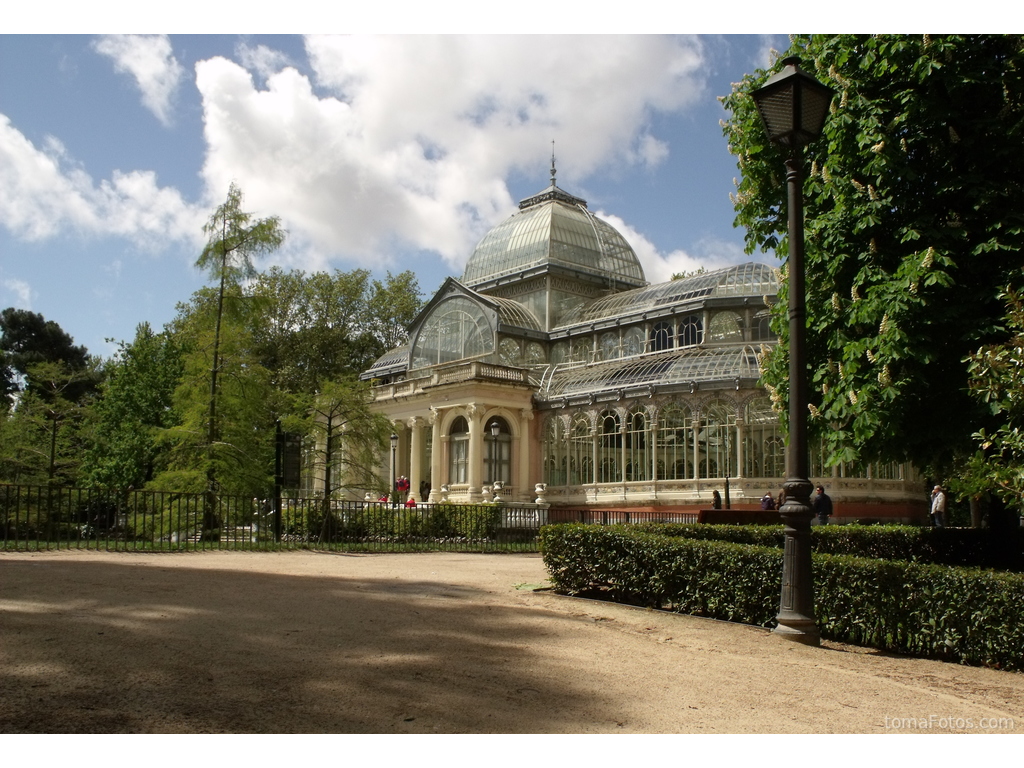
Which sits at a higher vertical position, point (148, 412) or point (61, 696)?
point (148, 412)

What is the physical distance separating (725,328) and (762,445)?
542 cm

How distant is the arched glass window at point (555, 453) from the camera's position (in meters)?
34.7

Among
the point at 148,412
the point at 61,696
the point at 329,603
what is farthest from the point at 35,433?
the point at 61,696

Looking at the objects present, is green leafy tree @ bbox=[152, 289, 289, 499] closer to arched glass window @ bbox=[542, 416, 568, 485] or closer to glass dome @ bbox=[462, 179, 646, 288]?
arched glass window @ bbox=[542, 416, 568, 485]

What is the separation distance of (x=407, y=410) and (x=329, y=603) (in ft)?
98.4

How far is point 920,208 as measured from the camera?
1119cm

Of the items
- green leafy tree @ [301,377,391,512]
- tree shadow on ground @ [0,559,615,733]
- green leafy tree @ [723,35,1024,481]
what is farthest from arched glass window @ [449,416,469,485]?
tree shadow on ground @ [0,559,615,733]

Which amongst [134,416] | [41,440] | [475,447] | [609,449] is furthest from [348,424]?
[41,440]

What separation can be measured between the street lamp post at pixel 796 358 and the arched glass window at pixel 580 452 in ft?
80.6

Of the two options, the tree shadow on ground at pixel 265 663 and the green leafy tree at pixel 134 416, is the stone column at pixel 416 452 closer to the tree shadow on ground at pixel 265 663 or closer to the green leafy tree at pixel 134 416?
the green leafy tree at pixel 134 416

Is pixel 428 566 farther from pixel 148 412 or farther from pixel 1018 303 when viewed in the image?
pixel 148 412

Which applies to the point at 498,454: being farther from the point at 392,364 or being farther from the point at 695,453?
the point at 392,364

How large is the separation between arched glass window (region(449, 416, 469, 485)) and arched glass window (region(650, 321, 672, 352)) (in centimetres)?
856

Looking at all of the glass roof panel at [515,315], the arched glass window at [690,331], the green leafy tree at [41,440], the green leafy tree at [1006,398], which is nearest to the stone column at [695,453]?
the arched glass window at [690,331]
